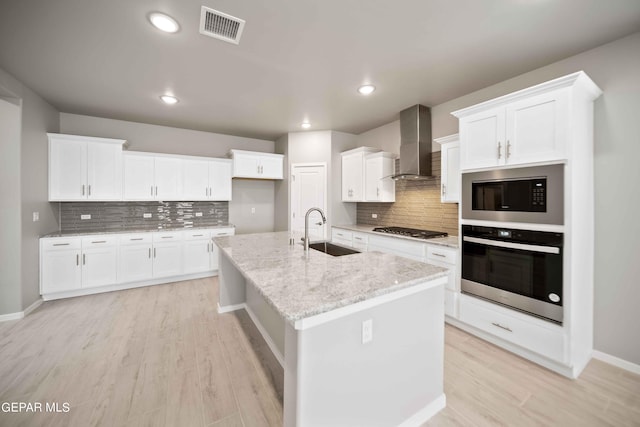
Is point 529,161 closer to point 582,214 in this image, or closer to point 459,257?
point 582,214

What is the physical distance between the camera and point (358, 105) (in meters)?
3.51

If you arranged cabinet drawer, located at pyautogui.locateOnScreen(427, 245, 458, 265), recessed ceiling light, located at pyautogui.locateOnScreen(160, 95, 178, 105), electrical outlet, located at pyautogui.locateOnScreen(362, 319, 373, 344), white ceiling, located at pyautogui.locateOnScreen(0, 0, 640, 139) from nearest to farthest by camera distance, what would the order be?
electrical outlet, located at pyautogui.locateOnScreen(362, 319, 373, 344) → white ceiling, located at pyautogui.locateOnScreen(0, 0, 640, 139) → cabinet drawer, located at pyautogui.locateOnScreen(427, 245, 458, 265) → recessed ceiling light, located at pyautogui.locateOnScreen(160, 95, 178, 105)

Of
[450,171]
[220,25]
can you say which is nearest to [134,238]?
[220,25]

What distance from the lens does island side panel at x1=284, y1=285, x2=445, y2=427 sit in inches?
44.9

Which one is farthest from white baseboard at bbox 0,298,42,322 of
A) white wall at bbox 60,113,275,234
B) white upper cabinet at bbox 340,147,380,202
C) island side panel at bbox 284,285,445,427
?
white upper cabinet at bbox 340,147,380,202

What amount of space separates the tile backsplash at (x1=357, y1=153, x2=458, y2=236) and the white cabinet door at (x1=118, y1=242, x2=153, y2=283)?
3840 mm

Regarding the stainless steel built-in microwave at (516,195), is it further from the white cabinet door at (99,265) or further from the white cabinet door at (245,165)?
the white cabinet door at (99,265)

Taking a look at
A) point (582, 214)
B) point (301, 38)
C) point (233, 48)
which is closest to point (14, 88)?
point (233, 48)

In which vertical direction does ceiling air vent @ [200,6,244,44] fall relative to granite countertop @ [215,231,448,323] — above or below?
above

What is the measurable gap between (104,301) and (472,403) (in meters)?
4.34

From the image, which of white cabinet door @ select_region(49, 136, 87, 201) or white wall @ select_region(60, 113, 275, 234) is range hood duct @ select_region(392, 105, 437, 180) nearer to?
white wall @ select_region(60, 113, 275, 234)

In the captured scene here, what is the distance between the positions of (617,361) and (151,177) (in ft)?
19.3

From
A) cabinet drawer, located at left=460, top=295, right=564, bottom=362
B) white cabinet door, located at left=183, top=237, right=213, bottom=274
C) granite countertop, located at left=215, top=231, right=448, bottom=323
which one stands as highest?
granite countertop, located at left=215, top=231, right=448, bottom=323

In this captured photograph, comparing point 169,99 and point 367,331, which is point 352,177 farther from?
point 367,331
